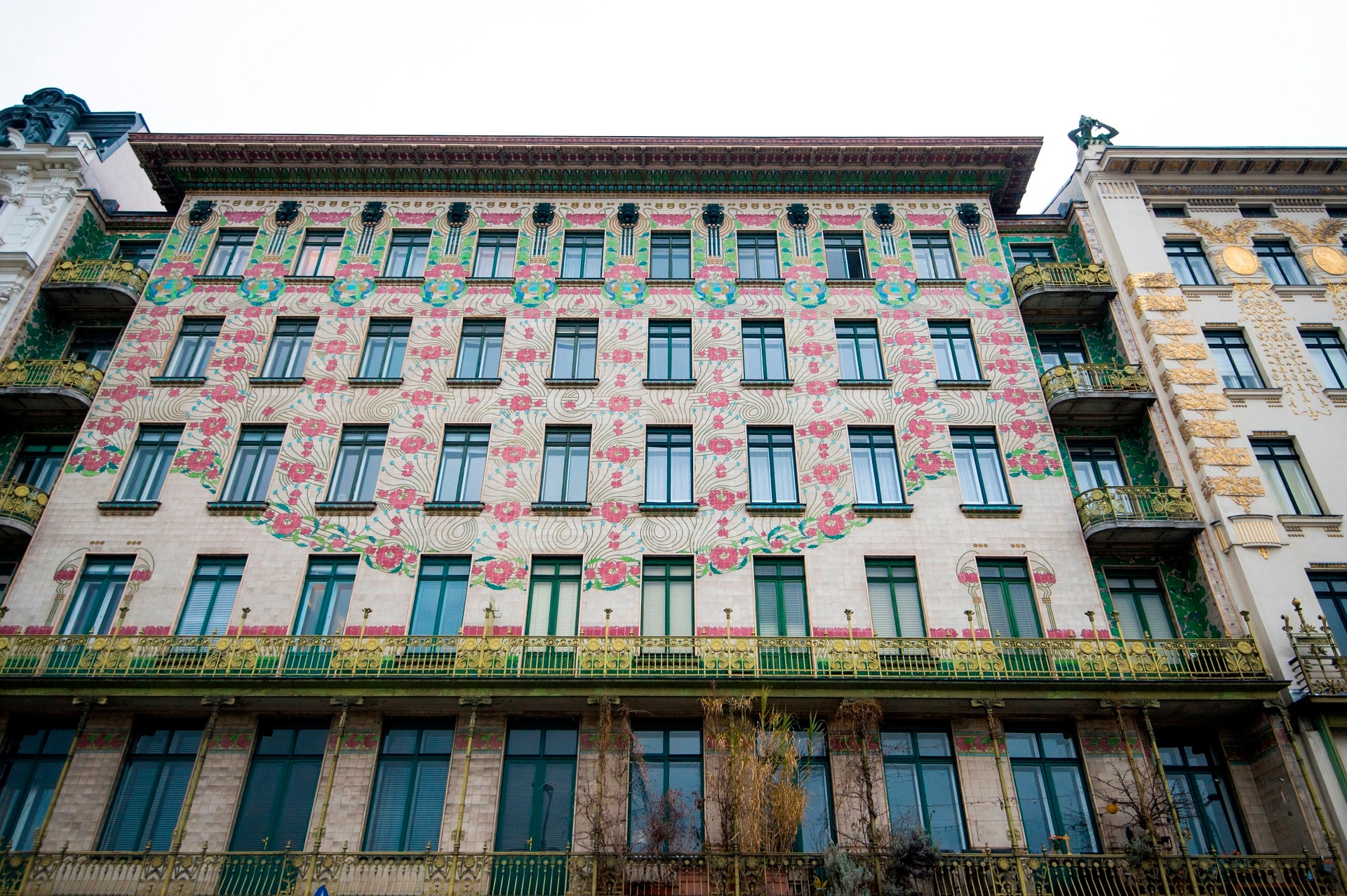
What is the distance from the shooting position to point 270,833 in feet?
59.6

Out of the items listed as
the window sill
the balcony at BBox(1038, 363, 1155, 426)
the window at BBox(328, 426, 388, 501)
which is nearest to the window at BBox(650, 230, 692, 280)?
the window at BBox(328, 426, 388, 501)

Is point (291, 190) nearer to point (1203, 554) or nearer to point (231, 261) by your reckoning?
point (231, 261)

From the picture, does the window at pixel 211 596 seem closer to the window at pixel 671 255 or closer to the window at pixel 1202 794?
the window at pixel 671 255

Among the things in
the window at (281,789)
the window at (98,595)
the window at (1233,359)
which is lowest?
the window at (281,789)

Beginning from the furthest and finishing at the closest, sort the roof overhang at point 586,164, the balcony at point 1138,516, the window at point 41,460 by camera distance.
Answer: the roof overhang at point 586,164
the window at point 41,460
the balcony at point 1138,516

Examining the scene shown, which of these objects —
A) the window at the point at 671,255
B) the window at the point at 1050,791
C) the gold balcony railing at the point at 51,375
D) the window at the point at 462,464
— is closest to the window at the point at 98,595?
the gold balcony railing at the point at 51,375

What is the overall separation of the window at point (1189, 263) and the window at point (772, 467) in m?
12.3

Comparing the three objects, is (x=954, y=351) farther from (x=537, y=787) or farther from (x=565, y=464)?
(x=537, y=787)

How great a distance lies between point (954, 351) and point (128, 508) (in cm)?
2138

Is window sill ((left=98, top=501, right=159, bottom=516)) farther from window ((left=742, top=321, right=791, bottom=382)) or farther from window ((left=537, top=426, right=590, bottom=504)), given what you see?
window ((left=742, top=321, right=791, bottom=382))

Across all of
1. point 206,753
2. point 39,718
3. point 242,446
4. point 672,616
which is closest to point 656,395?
point 672,616

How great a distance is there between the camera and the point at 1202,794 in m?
19.1

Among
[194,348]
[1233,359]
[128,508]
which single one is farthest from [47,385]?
[1233,359]

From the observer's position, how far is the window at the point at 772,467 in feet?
74.3
